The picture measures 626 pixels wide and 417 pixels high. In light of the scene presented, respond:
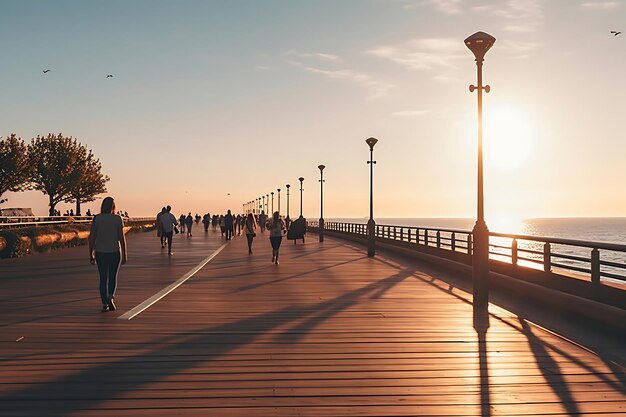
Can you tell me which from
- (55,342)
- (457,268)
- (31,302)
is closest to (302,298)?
(31,302)

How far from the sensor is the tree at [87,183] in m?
109

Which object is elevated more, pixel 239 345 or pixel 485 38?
pixel 485 38

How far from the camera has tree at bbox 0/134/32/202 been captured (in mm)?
91250

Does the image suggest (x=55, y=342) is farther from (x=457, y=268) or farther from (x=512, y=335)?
(x=457, y=268)

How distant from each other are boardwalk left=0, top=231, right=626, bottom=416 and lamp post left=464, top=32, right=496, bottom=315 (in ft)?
1.05

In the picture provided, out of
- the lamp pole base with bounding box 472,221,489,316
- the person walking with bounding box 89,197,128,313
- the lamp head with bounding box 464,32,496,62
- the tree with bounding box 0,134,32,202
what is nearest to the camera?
the person walking with bounding box 89,197,128,313

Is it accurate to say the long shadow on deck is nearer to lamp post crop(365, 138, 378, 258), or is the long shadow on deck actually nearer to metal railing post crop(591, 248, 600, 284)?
metal railing post crop(591, 248, 600, 284)

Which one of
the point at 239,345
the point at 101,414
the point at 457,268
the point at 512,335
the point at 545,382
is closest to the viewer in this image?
the point at 101,414

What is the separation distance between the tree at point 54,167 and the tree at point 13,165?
4222 millimetres

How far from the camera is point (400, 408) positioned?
6094 millimetres

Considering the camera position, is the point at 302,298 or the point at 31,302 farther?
the point at 302,298

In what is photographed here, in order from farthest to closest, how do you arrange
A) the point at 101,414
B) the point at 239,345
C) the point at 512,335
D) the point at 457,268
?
1. the point at 457,268
2. the point at 512,335
3. the point at 239,345
4. the point at 101,414

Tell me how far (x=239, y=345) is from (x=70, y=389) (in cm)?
270

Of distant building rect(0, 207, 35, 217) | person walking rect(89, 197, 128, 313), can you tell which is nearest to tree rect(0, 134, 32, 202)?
distant building rect(0, 207, 35, 217)
